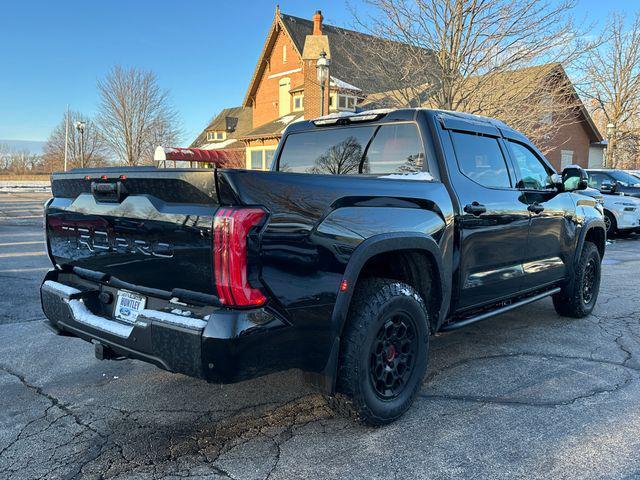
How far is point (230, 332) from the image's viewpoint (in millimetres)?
2365

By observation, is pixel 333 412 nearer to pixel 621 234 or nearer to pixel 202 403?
pixel 202 403

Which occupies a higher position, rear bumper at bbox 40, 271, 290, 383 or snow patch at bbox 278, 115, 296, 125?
snow patch at bbox 278, 115, 296, 125

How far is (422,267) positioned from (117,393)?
2287 mm

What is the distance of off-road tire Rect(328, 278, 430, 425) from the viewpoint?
9.46 feet

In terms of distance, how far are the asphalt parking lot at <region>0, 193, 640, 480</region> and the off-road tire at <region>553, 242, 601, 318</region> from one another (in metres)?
0.72

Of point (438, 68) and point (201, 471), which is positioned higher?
point (438, 68)

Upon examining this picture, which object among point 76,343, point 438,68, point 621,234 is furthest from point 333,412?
point 621,234

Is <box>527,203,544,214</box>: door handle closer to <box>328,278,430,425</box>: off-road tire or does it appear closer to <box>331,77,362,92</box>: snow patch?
<box>328,278,430,425</box>: off-road tire

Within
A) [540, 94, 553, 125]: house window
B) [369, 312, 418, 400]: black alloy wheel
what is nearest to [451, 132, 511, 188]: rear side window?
[369, 312, 418, 400]: black alloy wheel

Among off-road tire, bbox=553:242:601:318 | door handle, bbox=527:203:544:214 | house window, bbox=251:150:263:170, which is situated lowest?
off-road tire, bbox=553:242:601:318

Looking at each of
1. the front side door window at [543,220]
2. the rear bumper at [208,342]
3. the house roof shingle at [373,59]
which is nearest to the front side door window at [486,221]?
the front side door window at [543,220]

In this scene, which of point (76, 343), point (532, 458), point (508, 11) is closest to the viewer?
point (532, 458)

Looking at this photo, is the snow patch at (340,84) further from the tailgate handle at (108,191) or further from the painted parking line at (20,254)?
the tailgate handle at (108,191)

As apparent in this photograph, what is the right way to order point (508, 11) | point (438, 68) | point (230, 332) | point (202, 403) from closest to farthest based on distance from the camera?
point (230, 332) → point (202, 403) → point (508, 11) → point (438, 68)
